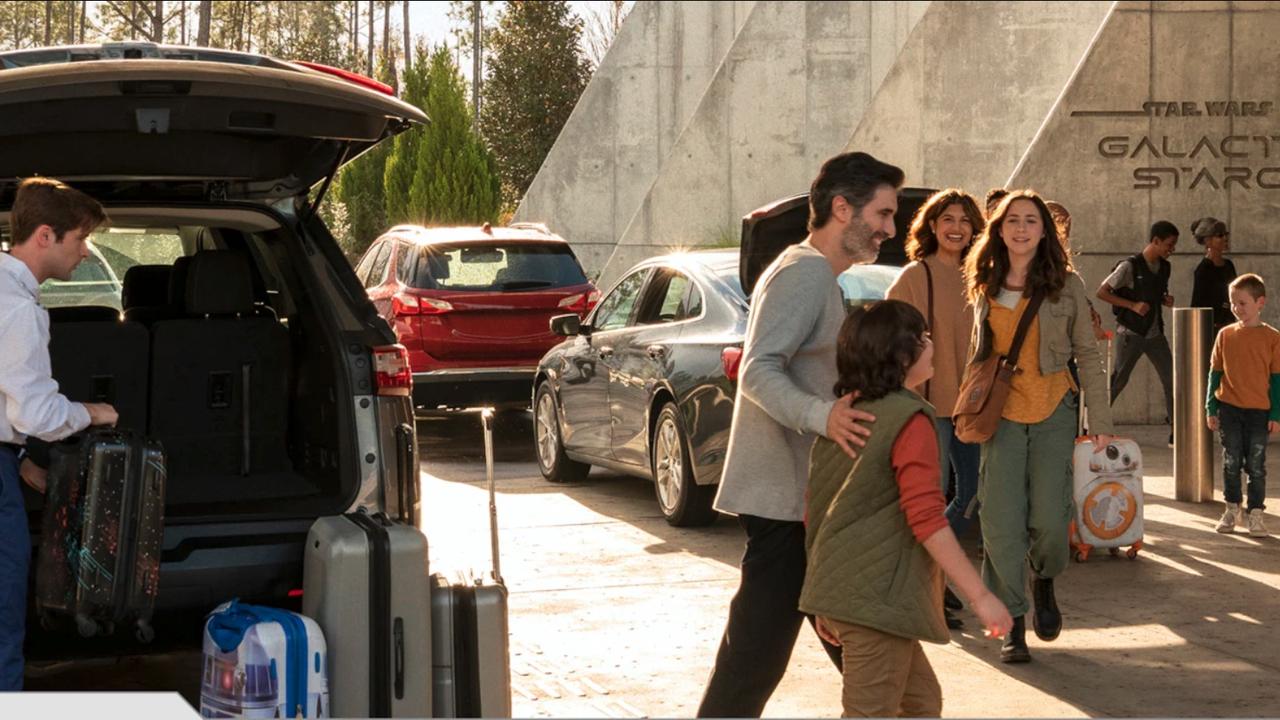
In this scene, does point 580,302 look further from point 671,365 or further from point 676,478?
point 676,478

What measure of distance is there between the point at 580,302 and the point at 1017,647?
334 inches

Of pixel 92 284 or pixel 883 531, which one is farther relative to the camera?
pixel 92 284

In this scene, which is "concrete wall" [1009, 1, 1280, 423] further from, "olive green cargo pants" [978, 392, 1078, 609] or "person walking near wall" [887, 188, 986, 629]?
"olive green cargo pants" [978, 392, 1078, 609]

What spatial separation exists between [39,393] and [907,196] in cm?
524

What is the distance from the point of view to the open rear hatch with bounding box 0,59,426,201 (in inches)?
215

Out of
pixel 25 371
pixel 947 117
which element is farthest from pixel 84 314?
pixel 947 117

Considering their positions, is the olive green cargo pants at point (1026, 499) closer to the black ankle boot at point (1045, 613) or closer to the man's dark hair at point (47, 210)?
the black ankle boot at point (1045, 613)

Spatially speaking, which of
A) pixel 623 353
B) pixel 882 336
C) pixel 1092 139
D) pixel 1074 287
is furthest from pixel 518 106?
pixel 882 336

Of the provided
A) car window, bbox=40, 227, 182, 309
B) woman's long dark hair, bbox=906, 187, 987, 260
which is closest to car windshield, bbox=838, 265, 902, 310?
woman's long dark hair, bbox=906, 187, 987, 260

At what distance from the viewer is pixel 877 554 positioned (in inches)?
184

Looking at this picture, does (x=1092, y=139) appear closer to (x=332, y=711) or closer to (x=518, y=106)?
(x=332, y=711)

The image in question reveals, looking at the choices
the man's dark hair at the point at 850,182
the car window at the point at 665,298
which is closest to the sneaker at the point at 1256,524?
the car window at the point at 665,298

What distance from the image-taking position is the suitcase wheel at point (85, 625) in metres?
5.50

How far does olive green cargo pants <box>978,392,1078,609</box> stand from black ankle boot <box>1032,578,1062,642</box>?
0.12 metres
